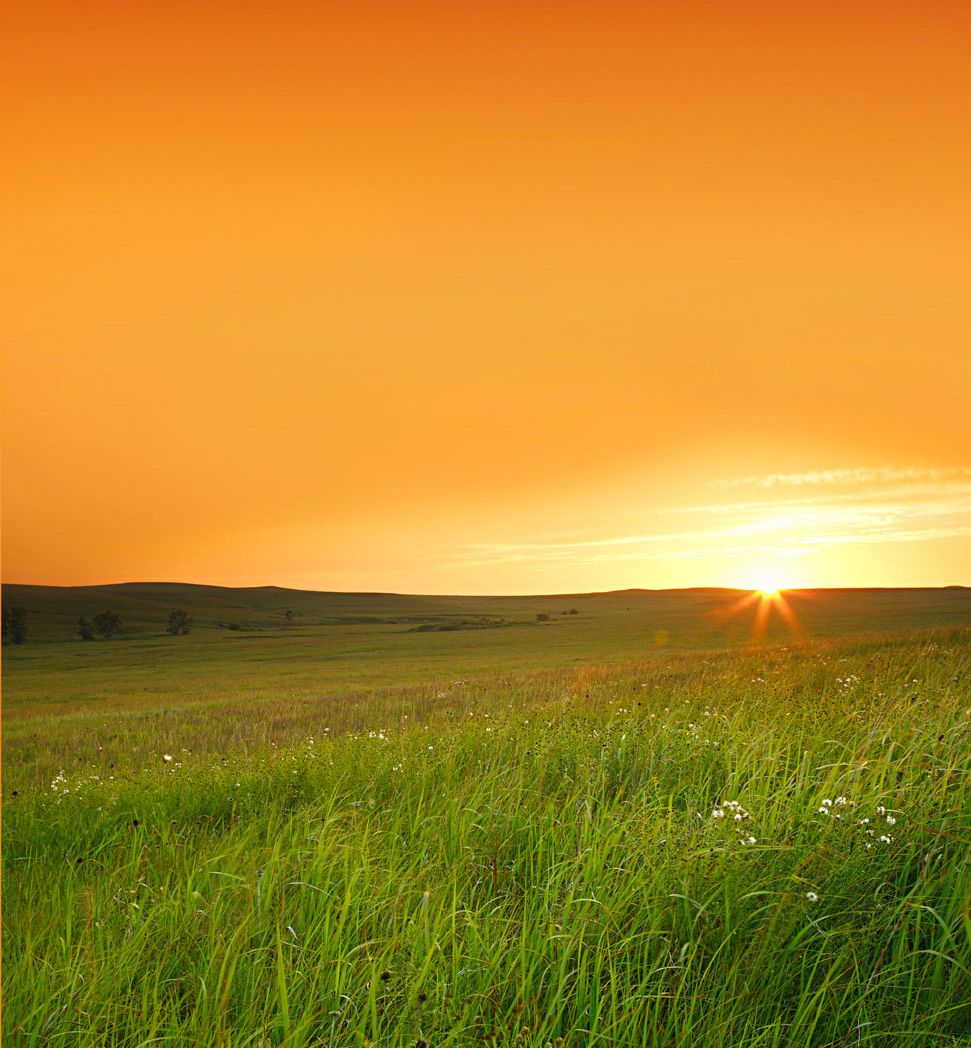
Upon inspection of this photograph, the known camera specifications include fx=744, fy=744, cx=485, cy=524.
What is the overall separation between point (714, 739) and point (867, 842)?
235 centimetres

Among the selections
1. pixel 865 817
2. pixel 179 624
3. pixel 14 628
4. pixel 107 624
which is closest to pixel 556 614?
pixel 179 624

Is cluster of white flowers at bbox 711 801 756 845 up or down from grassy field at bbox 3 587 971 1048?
up

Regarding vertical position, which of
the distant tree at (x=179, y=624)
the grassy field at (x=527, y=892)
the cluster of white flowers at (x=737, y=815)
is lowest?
the distant tree at (x=179, y=624)

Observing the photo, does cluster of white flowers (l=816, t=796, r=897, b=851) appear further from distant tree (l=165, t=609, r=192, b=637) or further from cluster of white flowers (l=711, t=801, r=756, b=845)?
distant tree (l=165, t=609, r=192, b=637)

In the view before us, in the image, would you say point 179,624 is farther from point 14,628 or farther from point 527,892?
point 527,892

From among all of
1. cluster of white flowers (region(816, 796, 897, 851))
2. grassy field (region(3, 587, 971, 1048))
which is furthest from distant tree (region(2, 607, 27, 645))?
cluster of white flowers (region(816, 796, 897, 851))

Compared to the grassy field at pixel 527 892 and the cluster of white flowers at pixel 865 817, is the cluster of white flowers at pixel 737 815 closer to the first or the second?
the grassy field at pixel 527 892

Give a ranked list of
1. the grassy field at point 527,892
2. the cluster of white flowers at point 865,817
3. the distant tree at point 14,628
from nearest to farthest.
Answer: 1. the grassy field at point 527,892
2. the cluster of white flowers at point 865,817
3. the distant tree at point 14,628

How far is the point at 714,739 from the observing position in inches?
240

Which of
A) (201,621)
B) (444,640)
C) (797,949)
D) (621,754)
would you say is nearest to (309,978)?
(797,949)

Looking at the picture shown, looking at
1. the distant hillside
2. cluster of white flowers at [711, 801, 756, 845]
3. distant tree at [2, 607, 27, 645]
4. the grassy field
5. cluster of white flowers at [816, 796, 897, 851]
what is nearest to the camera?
the grassy field

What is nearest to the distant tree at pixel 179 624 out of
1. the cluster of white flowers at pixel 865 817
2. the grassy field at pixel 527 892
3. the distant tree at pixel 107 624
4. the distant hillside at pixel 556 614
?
the distant hillside at pixel 556 614

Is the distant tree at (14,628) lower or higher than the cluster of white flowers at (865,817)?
lower

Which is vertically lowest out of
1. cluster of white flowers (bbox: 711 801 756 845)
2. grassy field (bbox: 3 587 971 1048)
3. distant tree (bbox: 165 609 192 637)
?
distant tree (bbox: 165 609 192 637)
